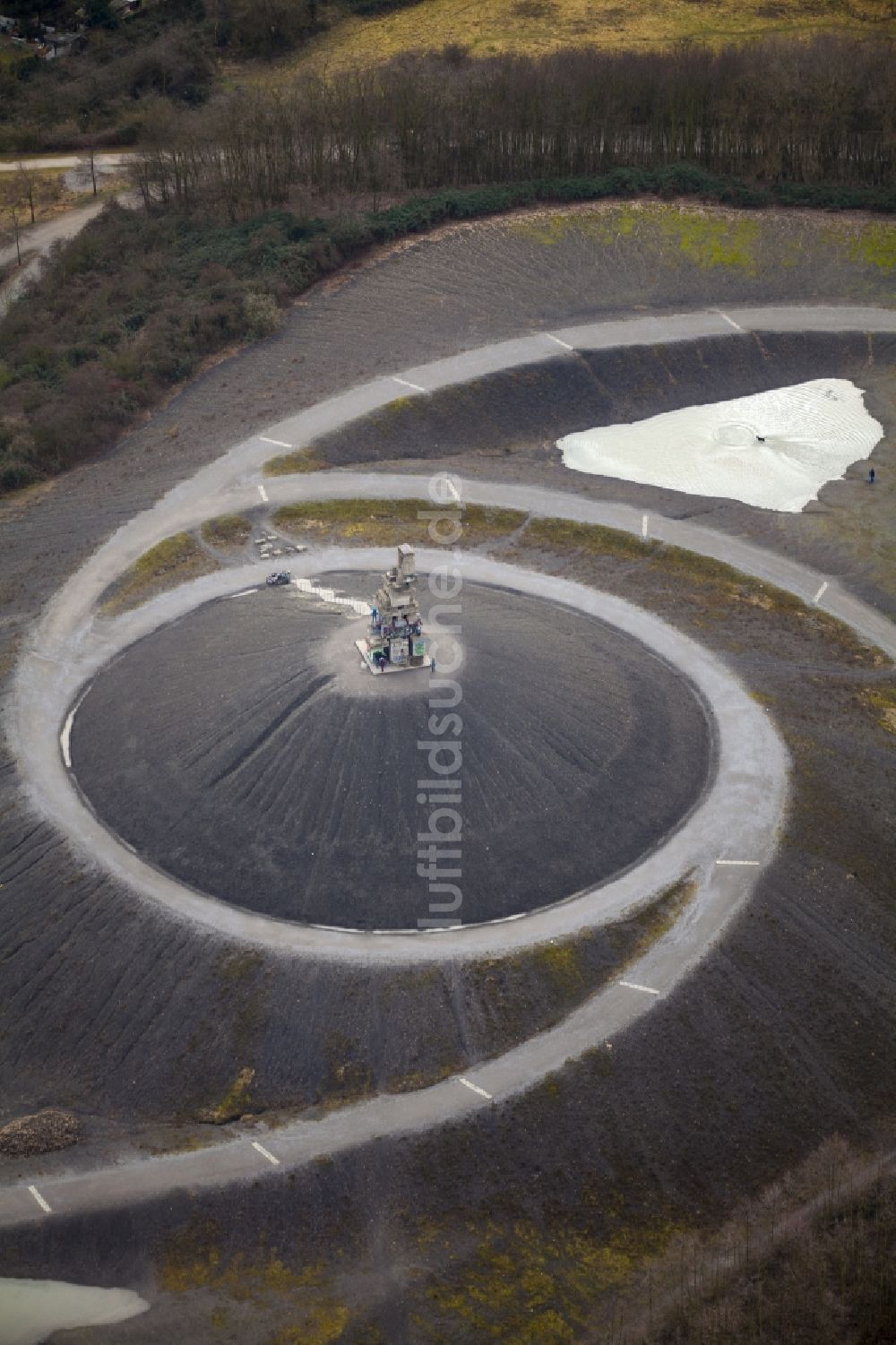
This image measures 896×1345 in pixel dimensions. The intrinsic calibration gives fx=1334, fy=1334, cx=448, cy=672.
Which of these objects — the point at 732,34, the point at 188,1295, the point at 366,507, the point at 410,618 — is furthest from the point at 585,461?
the point at 732,34

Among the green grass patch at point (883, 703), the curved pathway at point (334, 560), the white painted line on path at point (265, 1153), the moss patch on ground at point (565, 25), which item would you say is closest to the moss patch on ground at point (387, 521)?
the curved pathway at point (334, 560)

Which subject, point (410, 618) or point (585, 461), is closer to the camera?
point (410, 618)

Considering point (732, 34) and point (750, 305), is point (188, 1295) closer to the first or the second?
point (750, 305)

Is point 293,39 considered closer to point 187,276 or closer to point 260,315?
point 187,276

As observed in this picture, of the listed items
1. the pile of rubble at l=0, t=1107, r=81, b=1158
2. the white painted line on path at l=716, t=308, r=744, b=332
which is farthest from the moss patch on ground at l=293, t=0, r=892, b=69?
the pile of rubble at l=0, t=1107, r=81, b=1158

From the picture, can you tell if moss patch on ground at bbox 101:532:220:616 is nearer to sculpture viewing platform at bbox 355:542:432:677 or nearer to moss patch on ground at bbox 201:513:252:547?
moss patch on ground at bbox 201:513:252:547
